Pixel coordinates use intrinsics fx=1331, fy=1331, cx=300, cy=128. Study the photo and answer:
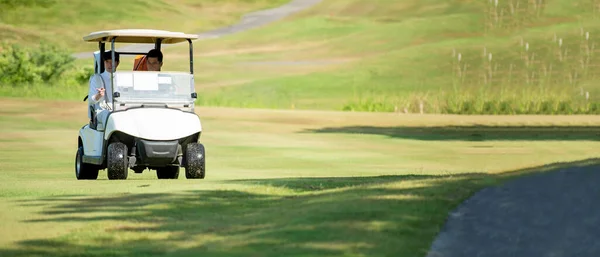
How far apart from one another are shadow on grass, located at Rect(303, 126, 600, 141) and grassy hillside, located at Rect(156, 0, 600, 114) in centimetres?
597

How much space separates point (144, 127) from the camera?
19.7 m

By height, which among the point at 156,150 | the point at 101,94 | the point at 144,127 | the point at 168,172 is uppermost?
the point at 101,94

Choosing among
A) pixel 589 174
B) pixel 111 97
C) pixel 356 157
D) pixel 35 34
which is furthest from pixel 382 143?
pixel 35 34

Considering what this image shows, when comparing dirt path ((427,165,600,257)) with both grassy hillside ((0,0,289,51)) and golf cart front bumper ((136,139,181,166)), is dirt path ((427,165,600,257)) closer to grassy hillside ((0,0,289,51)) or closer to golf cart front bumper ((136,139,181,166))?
golf cart front bumper ((136,139,181,166))

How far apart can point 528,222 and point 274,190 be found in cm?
551

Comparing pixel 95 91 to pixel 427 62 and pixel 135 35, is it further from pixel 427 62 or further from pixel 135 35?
pixel 427 62

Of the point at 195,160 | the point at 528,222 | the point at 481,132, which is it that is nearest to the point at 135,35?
the point at 195,160

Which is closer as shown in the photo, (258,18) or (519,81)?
(519,81)

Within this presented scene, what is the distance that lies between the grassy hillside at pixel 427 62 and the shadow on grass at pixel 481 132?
5968 millimetres

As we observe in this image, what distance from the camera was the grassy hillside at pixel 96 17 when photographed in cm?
8231

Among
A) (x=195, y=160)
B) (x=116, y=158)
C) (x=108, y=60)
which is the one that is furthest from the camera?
(x=108, y=60)

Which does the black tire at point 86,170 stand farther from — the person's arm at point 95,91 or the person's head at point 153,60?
the person's head at point 153,60

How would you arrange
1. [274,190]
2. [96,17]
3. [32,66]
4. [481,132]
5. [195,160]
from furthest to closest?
[96,17] → [32,66] → [481,132] → [195,160] → [274,190]

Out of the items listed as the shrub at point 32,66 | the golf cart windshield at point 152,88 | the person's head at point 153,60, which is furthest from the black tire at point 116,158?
the shrub at point 32,66
